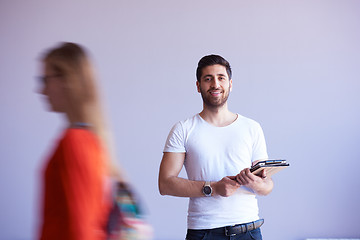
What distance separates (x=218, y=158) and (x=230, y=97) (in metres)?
1.90

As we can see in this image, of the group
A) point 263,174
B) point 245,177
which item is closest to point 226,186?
point 245,177

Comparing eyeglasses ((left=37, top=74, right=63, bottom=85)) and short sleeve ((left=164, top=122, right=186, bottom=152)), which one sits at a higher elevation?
eyeglasses ((left=37, top=74, right=63, bottom=85))

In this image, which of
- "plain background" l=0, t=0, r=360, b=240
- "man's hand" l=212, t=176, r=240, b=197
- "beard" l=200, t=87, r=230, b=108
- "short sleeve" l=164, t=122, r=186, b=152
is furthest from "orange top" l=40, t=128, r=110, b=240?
"plain background" l=0, t=0, r=360, b=240

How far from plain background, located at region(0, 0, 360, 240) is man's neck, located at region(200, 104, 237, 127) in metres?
1.69

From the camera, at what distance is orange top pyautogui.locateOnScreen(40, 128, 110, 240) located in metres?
1.07

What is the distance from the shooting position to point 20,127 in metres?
4.16

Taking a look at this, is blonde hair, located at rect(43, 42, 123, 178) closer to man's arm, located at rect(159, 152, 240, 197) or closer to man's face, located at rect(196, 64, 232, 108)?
man's arm, located at rect(159, 152, 240, 197)

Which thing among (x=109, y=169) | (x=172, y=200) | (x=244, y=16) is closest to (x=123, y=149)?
(x=172, y=200)

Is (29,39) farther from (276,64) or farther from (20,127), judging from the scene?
(276,64)

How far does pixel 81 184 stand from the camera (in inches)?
42.8

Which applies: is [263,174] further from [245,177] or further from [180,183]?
[180,183]

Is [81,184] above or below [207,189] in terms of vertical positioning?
above

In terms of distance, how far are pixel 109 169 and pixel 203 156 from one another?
3.50 feet

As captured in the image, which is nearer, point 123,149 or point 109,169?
point 109,169
